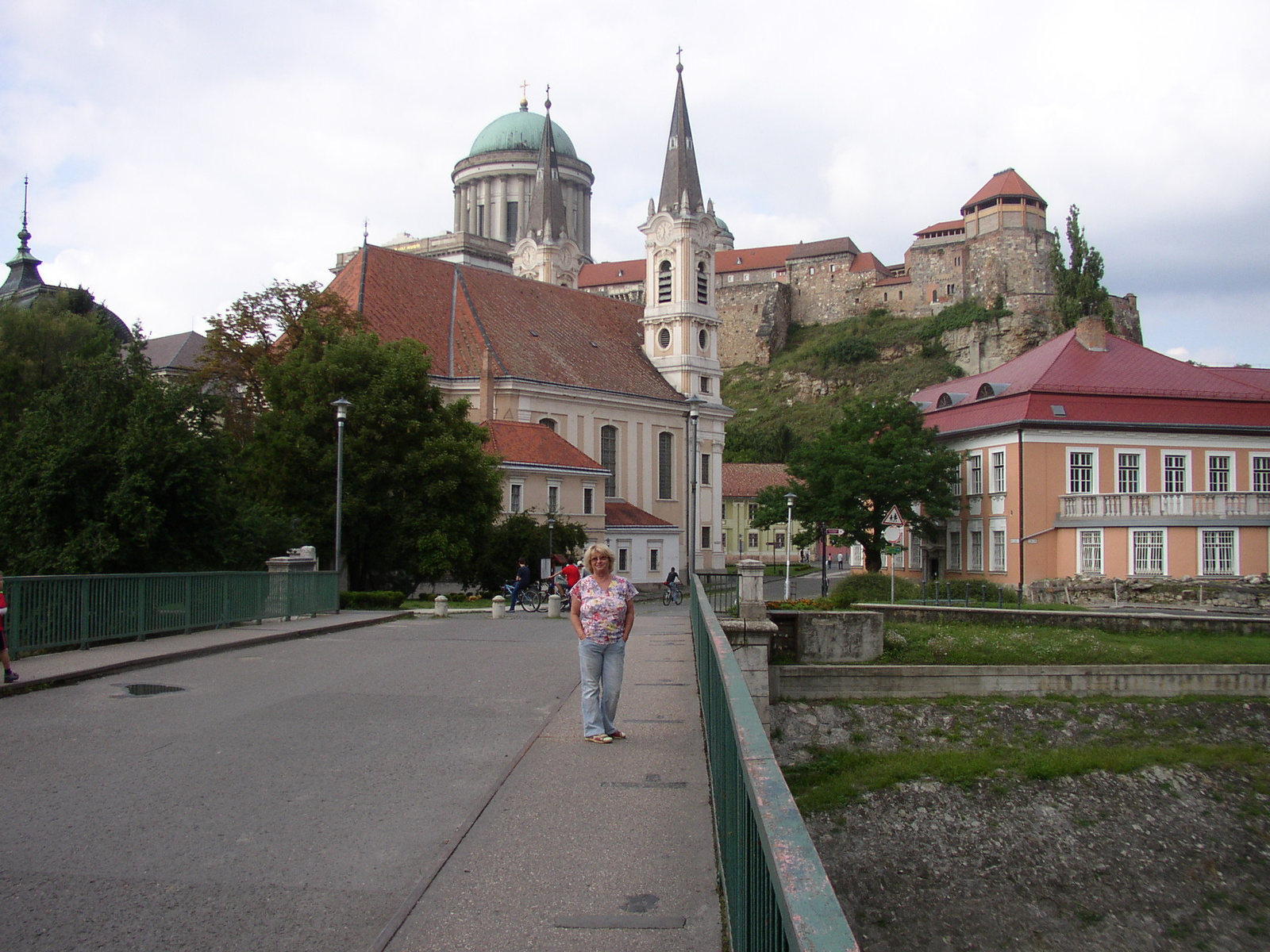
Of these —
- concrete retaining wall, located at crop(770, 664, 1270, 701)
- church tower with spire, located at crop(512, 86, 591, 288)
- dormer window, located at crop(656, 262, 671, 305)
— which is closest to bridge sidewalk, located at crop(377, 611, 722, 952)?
concrete retaining wall, located at crop(770, 664, 1270, 701)

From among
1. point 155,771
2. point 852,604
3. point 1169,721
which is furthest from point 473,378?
point 155,771

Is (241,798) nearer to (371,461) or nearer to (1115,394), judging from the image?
(371,461)

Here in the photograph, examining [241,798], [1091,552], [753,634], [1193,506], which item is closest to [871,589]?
[1091,552]

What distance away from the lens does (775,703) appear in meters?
22.3

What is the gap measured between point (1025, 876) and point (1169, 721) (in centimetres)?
749

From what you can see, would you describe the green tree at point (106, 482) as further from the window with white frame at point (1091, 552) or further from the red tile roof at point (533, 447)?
the window with white frame at point (1091, 552)

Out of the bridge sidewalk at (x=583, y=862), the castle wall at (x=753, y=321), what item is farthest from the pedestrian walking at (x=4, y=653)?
the castle wall at (x=753, y=321)

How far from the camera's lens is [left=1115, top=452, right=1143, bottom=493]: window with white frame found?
39094 mm

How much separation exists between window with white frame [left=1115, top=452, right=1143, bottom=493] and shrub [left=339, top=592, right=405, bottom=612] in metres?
26.0

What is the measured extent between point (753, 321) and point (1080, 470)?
88.4 meters

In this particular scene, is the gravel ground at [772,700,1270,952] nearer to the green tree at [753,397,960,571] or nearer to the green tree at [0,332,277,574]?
the green tree at [0,332,277,574]

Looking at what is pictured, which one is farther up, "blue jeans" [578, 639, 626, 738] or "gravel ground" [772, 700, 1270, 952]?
"blue jeans" [578, 639, 626, 738]

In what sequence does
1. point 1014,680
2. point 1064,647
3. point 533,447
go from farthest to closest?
point 533,447 → point 1064,647 → point 1014,680

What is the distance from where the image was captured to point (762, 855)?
10.6 ft
